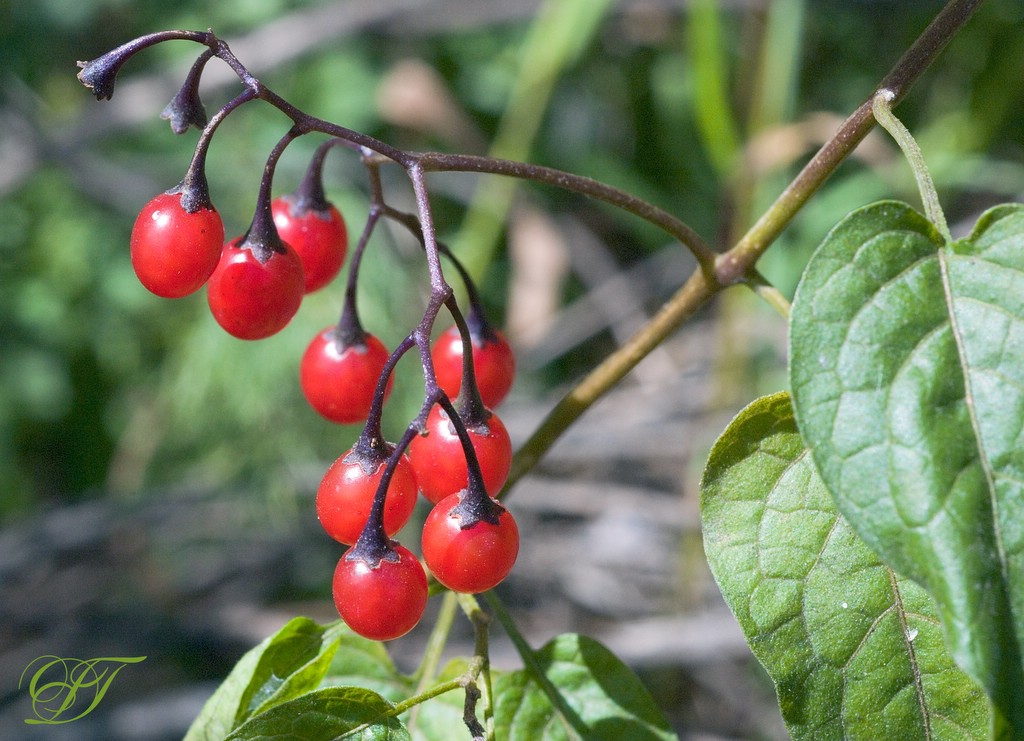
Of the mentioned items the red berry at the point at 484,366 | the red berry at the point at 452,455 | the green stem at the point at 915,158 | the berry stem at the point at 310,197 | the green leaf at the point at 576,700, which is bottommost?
the green leaf at the point at 576,700

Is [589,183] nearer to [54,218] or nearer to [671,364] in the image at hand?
[671,364]

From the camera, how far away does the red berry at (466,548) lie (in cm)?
106

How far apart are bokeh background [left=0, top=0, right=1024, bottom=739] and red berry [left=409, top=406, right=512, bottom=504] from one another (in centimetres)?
195

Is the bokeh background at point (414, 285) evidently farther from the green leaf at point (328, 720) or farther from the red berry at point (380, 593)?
the red berry at point (380, 593)

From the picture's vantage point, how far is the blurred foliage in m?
3.55

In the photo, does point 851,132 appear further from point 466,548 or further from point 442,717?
point 442,717

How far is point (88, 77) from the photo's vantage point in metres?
1.05

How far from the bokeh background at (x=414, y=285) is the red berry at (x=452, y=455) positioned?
6.41ft

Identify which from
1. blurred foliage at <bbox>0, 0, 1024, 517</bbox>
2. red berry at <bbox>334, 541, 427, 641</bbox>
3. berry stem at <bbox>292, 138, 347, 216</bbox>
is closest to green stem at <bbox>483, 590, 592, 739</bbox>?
red berry at <bbox>334, 541, 427, 641</bbox>

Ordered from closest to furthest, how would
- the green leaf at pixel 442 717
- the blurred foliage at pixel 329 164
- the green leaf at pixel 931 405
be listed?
the green leaf at pixel 931 405 < the green leaf at pixel 442 717 < the blurred foliage at pixel 329 164

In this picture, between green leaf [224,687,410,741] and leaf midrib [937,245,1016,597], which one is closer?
leaf midrib [937,245,1016,597]

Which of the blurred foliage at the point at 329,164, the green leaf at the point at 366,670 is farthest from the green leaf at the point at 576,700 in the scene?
the blurred foliage at the point at 329,164

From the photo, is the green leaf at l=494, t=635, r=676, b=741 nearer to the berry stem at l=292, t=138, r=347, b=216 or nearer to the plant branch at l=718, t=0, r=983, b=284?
the plant branch at l=718, t=0, r=983, b=284

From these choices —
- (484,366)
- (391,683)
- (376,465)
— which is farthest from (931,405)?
(391,683)
